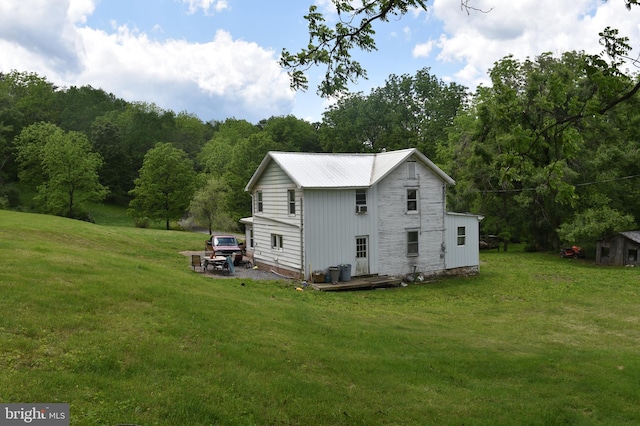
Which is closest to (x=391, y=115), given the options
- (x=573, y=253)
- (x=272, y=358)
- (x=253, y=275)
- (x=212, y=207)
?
(x=212, y=207)

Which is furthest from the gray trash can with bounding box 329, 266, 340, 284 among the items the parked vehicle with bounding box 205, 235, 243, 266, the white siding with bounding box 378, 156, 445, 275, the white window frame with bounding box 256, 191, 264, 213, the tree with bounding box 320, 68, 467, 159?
the tree with bounding box 320, 68, 467, 159

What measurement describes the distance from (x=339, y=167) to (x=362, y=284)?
687cm

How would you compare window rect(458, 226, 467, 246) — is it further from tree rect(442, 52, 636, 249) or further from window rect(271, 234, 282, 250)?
window rect(271, 234, 282, 250)

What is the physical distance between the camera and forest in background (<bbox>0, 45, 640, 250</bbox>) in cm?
3509

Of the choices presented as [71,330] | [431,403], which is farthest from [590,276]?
[71,330]

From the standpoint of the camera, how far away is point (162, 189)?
5897 centimetres

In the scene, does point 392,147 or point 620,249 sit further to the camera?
point 392,147

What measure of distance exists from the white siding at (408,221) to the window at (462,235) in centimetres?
152

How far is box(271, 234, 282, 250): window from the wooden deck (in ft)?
13.9

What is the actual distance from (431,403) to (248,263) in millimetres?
22795

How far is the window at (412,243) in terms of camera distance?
26922 millimetres

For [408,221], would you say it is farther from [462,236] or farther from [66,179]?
[66,179]

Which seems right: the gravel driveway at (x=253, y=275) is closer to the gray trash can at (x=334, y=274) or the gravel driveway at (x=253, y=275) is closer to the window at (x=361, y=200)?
the gray trash can at (x=334, y=274)

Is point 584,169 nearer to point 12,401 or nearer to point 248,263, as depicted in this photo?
point 248,263
